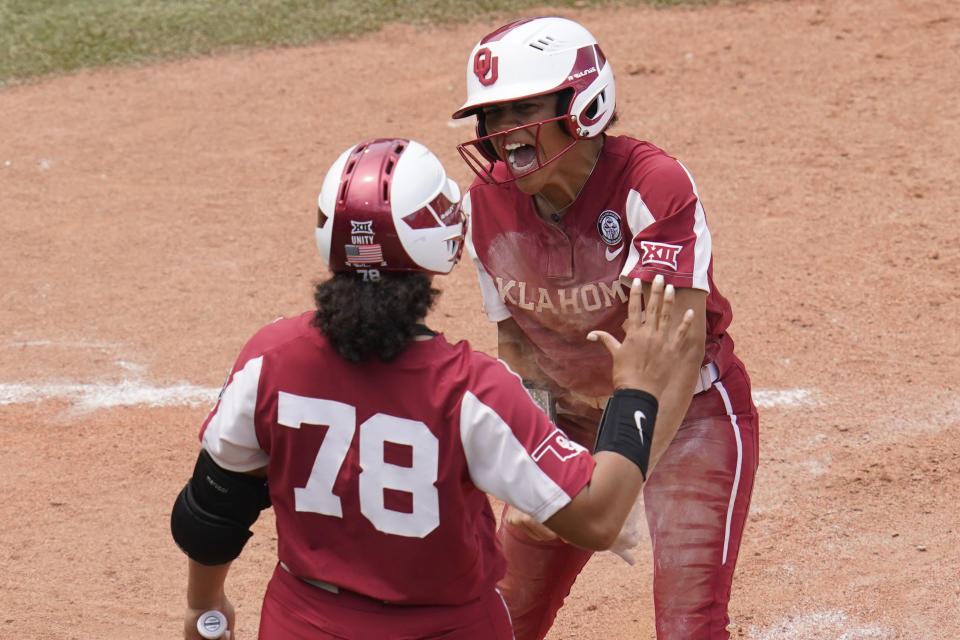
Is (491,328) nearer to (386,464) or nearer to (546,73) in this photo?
(546,73)

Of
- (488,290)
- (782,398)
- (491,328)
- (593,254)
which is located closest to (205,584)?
(488,290)

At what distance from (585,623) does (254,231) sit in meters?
4.33

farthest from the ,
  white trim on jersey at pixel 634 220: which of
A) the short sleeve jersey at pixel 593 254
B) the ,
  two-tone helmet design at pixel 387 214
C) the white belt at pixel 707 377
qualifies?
the , 
  two-tone helmet design at pixel 387 214

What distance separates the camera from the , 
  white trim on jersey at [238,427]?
307 centimetres

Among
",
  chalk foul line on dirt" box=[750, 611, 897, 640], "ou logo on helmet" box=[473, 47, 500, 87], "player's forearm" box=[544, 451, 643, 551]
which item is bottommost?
", 
  chalk foul line on dirt" box=[750, 611, 897, 640]

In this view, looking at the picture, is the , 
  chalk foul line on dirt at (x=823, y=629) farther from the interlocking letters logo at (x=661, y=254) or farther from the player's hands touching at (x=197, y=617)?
the player's hands touching at (x=197, y=617)

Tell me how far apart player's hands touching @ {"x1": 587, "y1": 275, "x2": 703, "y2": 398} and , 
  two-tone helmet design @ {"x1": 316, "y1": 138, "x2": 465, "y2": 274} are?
56 cm

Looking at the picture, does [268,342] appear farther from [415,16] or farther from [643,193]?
[415,16]

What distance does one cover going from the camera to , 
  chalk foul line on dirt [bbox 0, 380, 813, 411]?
22.5 feet

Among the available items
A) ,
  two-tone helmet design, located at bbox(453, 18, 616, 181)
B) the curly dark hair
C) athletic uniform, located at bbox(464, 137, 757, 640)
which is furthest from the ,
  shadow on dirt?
the curly dark hair

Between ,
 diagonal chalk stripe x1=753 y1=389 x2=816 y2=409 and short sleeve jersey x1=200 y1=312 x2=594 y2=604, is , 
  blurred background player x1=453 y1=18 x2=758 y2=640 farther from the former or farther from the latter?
,
 diagonal chalk stripe x1=753 y1=389 x2=816 y2=409

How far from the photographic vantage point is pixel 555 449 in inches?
118

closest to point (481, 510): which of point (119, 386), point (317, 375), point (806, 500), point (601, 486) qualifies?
point (601, 486)

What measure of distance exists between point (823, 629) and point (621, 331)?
1.76 m
